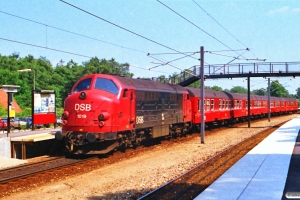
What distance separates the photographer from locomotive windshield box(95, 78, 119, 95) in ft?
57.7

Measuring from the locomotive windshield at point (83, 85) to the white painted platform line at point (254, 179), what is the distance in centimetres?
754

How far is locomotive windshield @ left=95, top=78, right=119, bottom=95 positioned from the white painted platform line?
624 cm

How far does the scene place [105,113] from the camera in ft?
54.7

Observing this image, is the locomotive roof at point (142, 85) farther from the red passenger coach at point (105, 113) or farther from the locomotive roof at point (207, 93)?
the locomotive roof at point (207, 93)

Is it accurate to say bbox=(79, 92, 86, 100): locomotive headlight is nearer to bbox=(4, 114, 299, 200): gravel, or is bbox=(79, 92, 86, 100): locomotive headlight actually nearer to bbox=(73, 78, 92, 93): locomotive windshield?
bbox=(73, 78, 92, 93): locomotive windshield

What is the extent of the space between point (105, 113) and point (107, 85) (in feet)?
5.26

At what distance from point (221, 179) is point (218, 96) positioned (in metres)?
27.0

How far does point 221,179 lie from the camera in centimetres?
1205

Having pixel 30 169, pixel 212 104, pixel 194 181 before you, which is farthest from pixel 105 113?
pixel 212 104

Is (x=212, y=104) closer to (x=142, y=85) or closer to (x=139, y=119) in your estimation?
(x=142, y=85)

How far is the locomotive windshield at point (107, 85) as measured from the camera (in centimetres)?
1759

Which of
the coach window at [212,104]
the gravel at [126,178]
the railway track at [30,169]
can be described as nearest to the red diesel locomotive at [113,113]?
the railway track at [30,169]

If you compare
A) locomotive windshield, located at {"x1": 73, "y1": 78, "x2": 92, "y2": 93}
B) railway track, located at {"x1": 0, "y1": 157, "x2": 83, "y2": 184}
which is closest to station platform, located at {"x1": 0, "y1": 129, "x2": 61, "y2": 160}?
railway track, located at {"x1": 0, "y1": 157, "x2": 83, "y2": 184}

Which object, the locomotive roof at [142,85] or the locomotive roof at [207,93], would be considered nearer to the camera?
the locomotive roof at [142,85]
